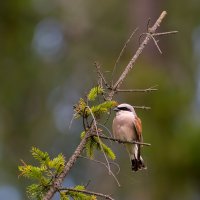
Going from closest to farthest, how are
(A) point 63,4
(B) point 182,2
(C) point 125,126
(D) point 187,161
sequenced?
(C) point 125,126 < (D) point 187,161 < (A) point 63,4 < (B) point 182,2

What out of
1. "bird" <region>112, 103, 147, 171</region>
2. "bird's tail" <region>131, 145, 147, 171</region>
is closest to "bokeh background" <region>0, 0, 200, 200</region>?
"bird" <region>112, 103, 147, 171</region>

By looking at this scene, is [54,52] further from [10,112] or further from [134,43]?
[134,43]

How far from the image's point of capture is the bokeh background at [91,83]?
1003cm

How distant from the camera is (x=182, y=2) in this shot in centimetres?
1452

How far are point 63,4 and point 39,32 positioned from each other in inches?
30.3

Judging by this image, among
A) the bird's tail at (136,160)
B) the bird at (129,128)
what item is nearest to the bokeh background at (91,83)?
the bird at (129,128)

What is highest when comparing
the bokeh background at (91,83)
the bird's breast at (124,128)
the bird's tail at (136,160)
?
the bokeh background at (91,83)

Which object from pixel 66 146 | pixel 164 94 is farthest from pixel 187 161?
pixel 66 146

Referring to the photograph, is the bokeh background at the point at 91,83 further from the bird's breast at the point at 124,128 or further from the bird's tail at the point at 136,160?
the bird's tail at the point at 136,160

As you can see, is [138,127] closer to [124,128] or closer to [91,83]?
[124,128]

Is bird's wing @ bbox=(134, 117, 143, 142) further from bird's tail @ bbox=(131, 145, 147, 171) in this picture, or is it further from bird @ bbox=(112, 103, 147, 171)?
bird's tail @ bbox=(131, 145, 147, 171)

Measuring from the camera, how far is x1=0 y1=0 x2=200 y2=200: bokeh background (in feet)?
32.9

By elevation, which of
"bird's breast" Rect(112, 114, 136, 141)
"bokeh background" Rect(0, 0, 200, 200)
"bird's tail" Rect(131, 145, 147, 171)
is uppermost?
"bokeh background" Rect(0, 0, 200, 200)

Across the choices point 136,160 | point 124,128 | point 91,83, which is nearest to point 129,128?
point 124,128
